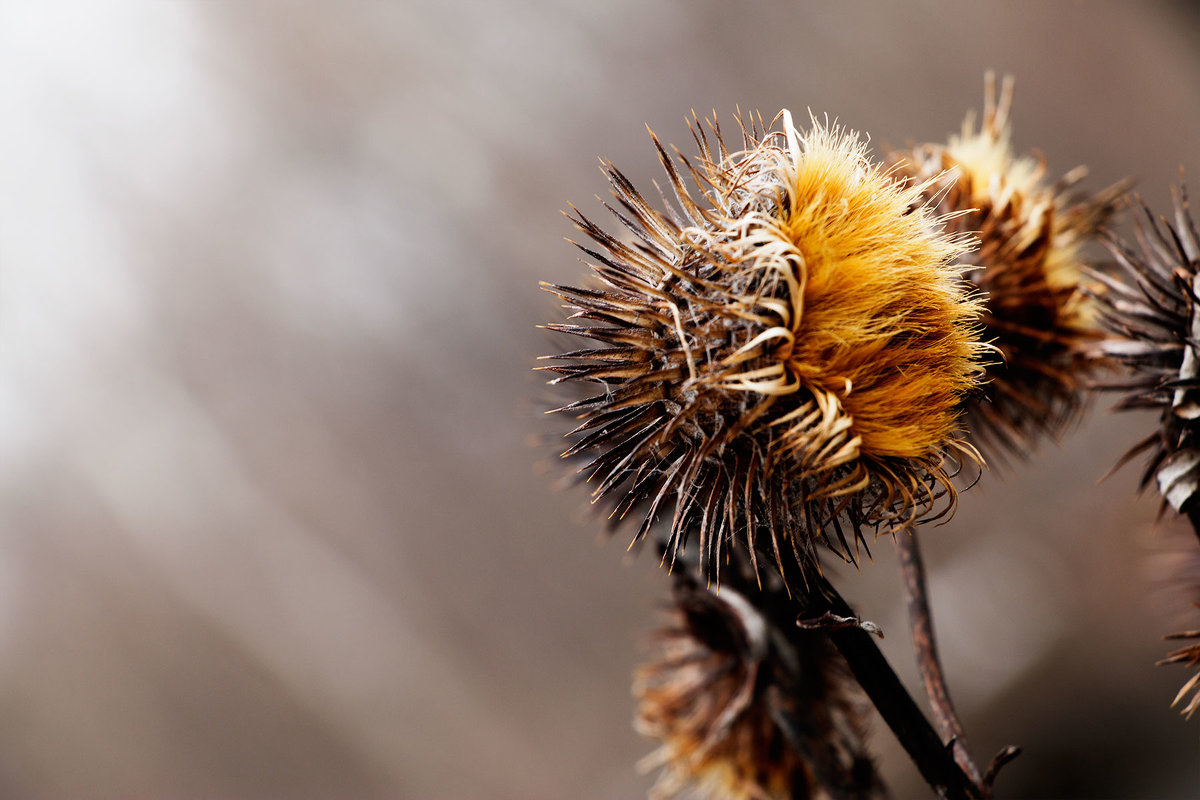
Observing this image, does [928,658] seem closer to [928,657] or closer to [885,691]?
[928,657]

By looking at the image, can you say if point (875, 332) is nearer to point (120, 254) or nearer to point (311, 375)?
point (311, 375)

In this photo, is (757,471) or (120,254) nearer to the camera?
(757,471)

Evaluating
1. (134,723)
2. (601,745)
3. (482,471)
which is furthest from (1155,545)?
(134,723)

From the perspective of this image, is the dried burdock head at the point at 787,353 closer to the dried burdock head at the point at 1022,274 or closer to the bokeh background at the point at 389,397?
the dried burdock head at the point at 1022,274

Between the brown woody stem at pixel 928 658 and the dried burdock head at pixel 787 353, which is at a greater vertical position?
the dried burdock head at pixel 787 353

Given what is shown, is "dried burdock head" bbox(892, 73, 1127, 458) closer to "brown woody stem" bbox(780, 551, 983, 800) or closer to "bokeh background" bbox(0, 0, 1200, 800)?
"brown woody stem" bbox(780, 551, 983, 800)

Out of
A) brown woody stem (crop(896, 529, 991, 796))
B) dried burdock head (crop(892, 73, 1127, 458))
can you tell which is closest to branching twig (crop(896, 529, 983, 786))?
brown woody stem (crop(896, 529, 991, 796))

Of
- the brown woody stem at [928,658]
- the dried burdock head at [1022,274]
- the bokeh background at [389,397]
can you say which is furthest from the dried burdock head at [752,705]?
the bokeh background at [389,397]
